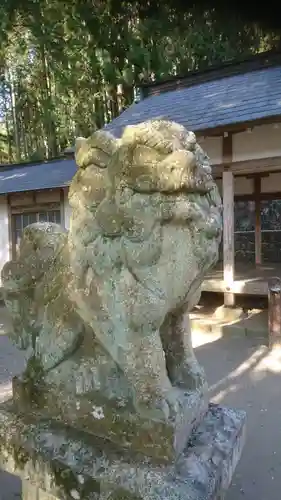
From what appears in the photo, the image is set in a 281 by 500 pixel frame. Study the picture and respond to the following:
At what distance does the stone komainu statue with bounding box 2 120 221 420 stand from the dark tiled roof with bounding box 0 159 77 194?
20.4ft

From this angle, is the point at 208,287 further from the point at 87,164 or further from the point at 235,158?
the point at 87,164

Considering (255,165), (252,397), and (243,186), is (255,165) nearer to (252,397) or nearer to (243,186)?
(252,397)

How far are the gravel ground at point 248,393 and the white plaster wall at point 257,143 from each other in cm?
255

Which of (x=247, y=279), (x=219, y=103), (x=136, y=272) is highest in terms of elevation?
(x=219, y=103)

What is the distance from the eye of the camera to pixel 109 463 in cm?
132

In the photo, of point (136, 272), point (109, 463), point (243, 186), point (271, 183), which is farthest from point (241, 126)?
point (109, 463)

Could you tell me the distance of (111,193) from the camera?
134 cm

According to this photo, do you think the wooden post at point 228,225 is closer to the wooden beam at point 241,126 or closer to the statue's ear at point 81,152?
the wooden beam at point 241,126

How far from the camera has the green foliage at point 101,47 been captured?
11758 millimetres

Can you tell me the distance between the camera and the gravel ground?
7.86 ft

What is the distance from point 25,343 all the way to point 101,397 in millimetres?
458

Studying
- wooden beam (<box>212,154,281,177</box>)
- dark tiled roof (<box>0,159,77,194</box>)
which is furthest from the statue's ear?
dark tiled roof (<box>0,159,77,194</box>)

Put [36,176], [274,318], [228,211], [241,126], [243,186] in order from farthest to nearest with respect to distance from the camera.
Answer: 1. [36,176]
2. [243,186]
3. [228,211]
4. [241,126]
5. [274,318]

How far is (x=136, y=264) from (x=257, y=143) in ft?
16.0
